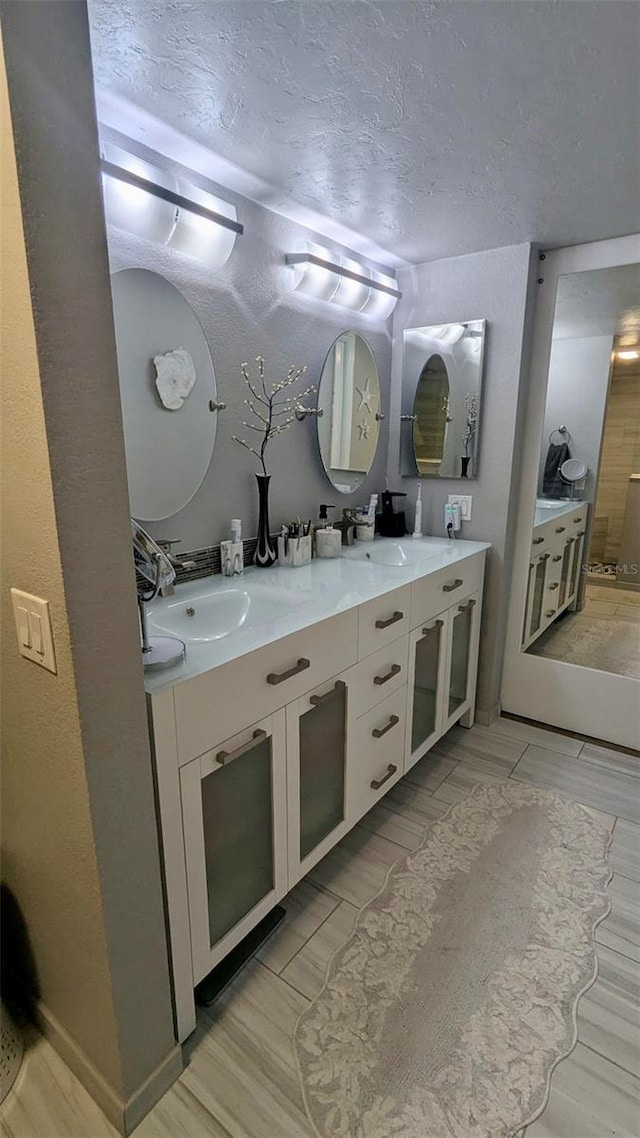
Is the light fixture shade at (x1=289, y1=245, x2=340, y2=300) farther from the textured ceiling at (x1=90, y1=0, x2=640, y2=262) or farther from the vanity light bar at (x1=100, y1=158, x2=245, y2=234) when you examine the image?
the vanity light bar at (x1=100, y1=158, x2=245, y2=234)

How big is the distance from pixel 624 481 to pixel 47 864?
2387mm

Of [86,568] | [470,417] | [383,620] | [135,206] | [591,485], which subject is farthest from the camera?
[470,417]

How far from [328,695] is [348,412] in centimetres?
136

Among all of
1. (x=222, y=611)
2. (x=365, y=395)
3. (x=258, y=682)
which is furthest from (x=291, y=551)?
(x=365, y=395)

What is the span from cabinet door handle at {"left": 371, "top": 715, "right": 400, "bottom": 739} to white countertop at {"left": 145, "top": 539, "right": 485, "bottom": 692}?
48 cm

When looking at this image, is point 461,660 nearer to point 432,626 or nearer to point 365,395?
point 432,626

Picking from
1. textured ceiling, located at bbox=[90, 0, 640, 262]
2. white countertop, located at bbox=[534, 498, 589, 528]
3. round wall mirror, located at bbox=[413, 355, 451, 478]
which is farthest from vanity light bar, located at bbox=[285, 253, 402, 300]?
white countertop, located at bbox=[534, 498, 589, 528]

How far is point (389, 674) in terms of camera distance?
1.77m

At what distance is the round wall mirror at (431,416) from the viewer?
8.18 ft

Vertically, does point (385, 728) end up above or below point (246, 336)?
below

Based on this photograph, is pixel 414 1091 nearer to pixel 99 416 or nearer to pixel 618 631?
pixel 99 416

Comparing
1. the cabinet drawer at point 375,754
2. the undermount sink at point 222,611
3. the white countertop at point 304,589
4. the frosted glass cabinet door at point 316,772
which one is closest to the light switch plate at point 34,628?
the white countertop at point 304,589

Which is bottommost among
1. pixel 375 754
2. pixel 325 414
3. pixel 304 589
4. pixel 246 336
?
pixel 375 754

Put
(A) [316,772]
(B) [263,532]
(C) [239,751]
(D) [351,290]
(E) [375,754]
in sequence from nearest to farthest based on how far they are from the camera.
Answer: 1. (C) [239,751]
2. (A) [316,772]
3. (E) [375,754]
4. (B) [263,532]
5. (D) [351,290]
